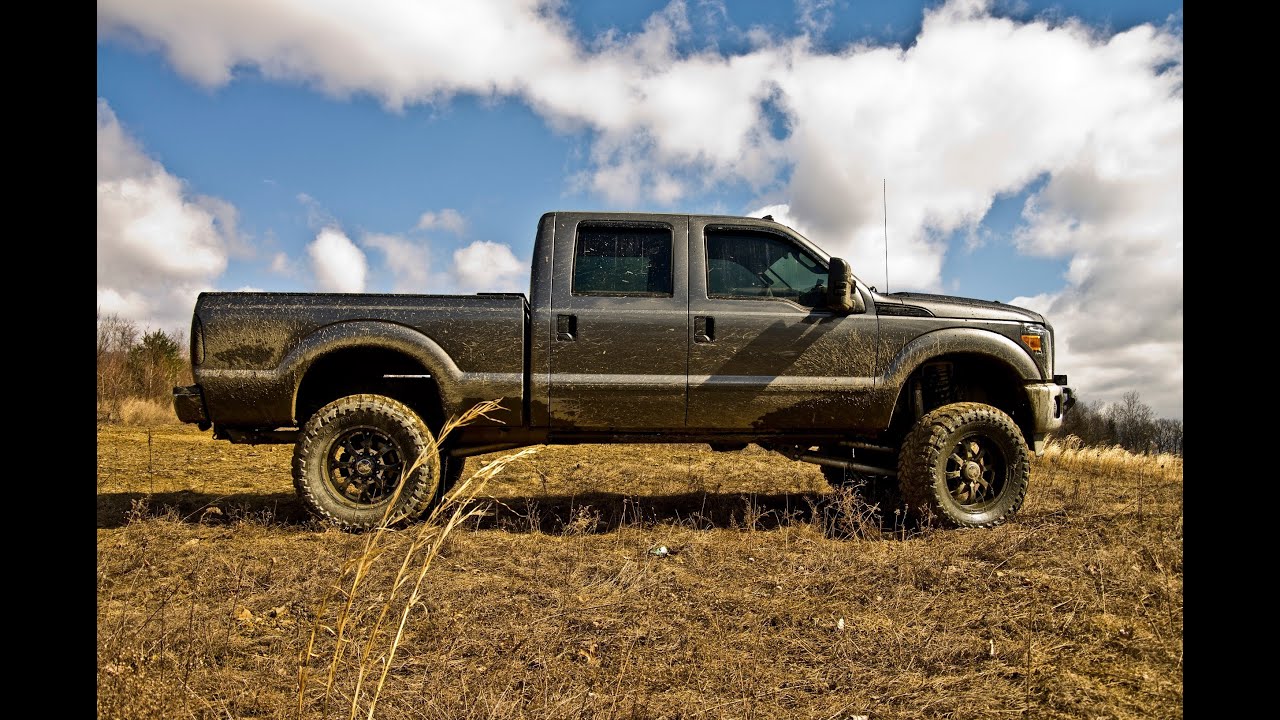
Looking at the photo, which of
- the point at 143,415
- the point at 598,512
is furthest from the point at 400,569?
the point at 143,415

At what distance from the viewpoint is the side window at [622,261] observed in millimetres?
4863

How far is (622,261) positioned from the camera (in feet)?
16.2

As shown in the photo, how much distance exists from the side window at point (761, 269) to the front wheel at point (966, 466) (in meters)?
1.17

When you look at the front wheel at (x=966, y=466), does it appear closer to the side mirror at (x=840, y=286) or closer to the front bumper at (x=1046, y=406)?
the front bumper at (x=1046, y=406)

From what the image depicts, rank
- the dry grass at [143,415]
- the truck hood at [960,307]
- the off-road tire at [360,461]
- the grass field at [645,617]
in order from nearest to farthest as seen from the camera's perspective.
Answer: the grass field at [645,617]
the off-road tire at [360,461]
the truck hood at [960,307]
the dry grass at [143,415]

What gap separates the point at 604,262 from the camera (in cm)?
491

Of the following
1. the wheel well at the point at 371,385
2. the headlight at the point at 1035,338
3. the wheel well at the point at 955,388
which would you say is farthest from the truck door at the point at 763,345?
the wheel well at the point at 371,385

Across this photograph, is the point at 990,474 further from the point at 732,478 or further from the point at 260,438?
the point at 260,438

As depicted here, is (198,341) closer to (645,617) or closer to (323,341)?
(323,341)

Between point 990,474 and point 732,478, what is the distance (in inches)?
116

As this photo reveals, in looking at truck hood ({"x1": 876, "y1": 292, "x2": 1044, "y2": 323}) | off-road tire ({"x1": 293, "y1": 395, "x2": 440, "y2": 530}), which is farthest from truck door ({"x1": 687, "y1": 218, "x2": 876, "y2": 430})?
off-road tire ({"x1": 293, "y1": 395, "x2": 440, "y2": 530})
